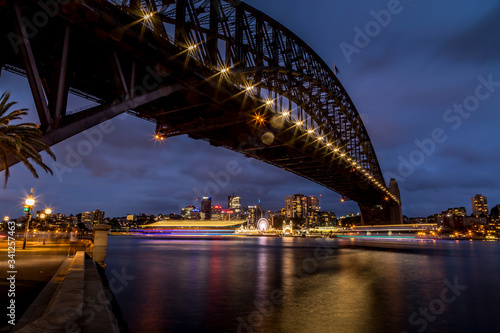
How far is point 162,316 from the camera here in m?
9.45

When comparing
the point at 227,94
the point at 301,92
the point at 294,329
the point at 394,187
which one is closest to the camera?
the point at 294,329

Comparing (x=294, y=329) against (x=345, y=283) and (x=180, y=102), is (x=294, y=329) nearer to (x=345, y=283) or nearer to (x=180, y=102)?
(x=345, y=283)

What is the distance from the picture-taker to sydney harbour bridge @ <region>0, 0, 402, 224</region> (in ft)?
44.5

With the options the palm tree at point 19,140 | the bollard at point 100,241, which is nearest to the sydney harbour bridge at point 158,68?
the palm tree at point 19,140

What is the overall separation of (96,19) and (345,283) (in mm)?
17015

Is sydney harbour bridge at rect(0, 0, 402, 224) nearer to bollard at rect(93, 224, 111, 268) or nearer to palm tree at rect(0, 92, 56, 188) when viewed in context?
palm tree at rect(0, 92, 56, 188)

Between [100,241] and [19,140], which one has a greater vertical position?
[19,140]

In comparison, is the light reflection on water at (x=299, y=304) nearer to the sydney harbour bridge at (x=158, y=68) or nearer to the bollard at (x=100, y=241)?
the bollard at (x=100, y=241)

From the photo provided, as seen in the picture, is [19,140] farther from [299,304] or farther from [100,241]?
[299,304]

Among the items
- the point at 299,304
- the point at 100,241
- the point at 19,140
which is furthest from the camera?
the point at 100,241

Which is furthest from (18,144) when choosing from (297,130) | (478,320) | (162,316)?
(297,130)

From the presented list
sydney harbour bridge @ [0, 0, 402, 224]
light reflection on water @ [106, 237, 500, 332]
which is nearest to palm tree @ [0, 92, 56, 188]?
sydney harbour bridge @ [0, 0, 402, 224]

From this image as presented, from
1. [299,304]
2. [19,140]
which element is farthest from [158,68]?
[299,304]

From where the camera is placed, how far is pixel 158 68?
1970 centimetres
